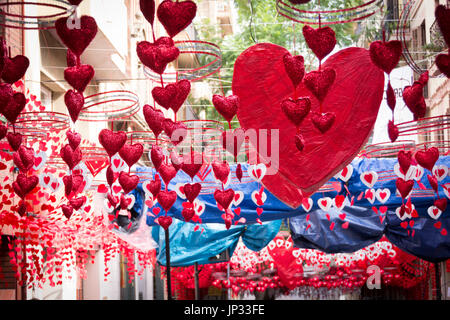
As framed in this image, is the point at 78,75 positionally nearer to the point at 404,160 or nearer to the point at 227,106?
the point at 227,106

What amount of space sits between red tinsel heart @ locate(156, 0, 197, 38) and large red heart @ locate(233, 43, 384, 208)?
53.2 inches

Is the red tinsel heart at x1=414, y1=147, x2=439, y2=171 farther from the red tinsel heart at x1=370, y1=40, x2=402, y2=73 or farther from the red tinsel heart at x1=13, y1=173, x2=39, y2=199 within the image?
the red tinsel heart at x1=13, y1=173, x2=39, y2=199

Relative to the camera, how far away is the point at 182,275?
17.3m

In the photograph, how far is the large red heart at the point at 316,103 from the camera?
16.6 ft

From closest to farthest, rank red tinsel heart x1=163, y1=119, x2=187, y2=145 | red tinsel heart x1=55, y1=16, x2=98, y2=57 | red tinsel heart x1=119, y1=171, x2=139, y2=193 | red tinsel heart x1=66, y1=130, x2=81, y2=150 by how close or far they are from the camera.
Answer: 1. red tinsel heart x1=55, y1=16, x2=98, y2=57
2. red tinsel heart x1=163, y1=119, x2=187, y2=145
3. red tinsel heart x1=66, y1=130, x2=81, y2=150
4. red tinsel heart x1=119, y1=171, x2=139, y2=193

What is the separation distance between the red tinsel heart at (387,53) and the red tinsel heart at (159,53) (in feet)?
4.29

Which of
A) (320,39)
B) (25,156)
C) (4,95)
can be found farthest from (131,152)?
(320,39)

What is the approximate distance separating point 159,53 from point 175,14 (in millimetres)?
297

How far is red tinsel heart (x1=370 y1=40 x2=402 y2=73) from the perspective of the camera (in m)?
3.96

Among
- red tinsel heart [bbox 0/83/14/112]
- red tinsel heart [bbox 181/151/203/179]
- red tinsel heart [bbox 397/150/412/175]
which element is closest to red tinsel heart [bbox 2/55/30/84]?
red tinsel heart [bbox 0/83/14/112]

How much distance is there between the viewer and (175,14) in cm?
366

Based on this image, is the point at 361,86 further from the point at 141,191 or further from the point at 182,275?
the point at 182,275

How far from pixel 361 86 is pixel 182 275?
42.8 ft
